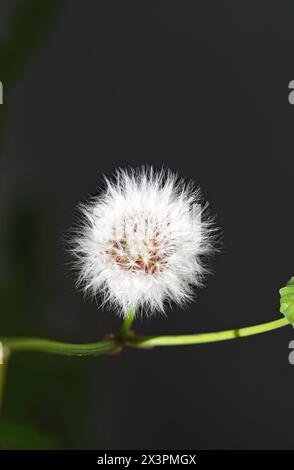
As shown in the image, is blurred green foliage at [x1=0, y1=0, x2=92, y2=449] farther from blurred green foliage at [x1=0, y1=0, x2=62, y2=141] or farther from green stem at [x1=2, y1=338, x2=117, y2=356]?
green stem at [x1=2, y1=338, x2=117, y2=356]

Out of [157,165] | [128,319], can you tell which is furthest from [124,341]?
[157,165]

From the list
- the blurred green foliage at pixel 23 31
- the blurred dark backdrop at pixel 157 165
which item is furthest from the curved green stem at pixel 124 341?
the blurred green foliage at pixel 23 31

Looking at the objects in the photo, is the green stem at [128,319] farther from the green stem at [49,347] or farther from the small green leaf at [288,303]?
the small green leaf at [288,303]

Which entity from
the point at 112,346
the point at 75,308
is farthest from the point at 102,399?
the point at 112,346

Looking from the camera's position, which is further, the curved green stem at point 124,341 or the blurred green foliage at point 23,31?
the blurred green foliage at point 23,31

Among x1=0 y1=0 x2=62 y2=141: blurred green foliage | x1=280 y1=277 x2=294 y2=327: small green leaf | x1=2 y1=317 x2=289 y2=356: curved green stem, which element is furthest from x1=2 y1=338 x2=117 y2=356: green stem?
x1=0 y1=0 x2=62 y2=141: blurred green foliage

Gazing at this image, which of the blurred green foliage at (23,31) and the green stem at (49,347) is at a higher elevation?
the blurred green foliage at (23,31)

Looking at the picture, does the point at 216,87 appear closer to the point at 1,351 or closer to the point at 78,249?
the point at 78,249

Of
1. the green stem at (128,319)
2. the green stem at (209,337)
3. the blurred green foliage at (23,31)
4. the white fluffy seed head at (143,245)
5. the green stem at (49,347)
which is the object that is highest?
the blurred green foliage at (23,31)
